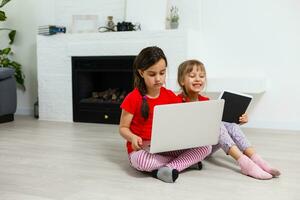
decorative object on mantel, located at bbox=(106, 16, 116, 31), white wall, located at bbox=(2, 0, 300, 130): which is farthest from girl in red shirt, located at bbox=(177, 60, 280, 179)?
decorative object on mantel, located at bbox=(106, 16, 116, 31)

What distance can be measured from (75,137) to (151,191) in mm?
1469

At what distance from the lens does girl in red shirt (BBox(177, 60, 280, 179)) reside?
1.86 metres

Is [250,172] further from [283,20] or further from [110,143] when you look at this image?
[283,20]

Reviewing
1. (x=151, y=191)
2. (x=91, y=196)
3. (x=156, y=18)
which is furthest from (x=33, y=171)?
(x=156, y=18)

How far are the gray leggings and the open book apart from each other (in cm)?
4

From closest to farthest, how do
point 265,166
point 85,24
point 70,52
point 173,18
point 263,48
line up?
point 265,166, point 263,48, point 173,18, point 70,52, point 85,24

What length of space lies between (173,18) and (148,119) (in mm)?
1834

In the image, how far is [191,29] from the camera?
3389mm

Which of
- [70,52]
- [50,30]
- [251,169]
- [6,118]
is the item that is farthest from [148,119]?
[6,118]

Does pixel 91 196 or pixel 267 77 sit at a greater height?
pixel 267 77

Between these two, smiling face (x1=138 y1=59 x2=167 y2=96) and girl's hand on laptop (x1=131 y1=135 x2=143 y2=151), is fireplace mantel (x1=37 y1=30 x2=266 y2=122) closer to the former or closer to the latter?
smiling face (x1=138 y1=59 x2=167 y2=96)

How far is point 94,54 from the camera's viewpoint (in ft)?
12.0

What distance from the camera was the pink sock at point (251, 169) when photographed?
1773 millimetres

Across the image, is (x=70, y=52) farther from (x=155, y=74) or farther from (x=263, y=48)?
(x=155, y=74)
